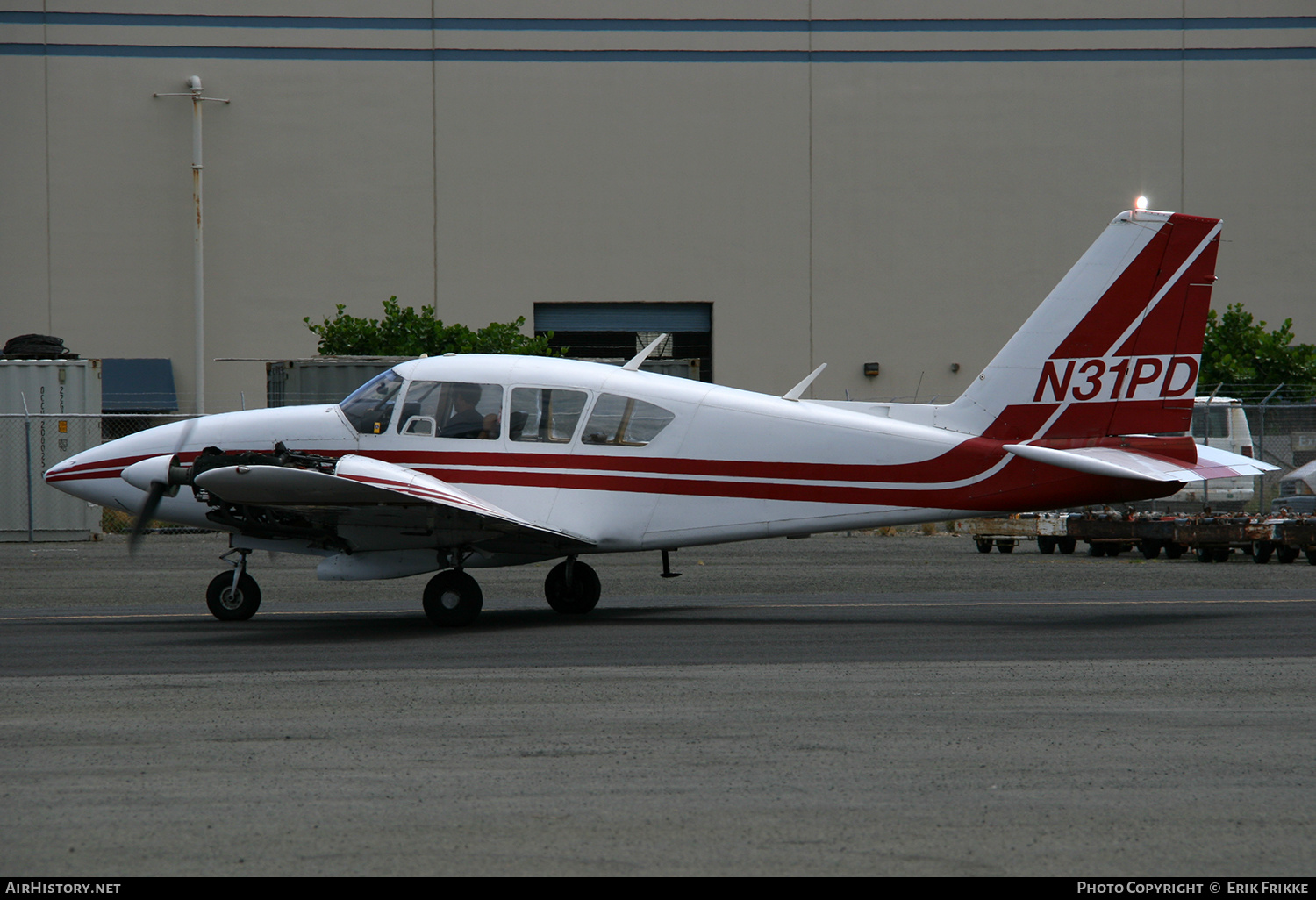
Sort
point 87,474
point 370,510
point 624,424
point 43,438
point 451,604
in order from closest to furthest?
point 370,510, point 451,604, point 624,424, point 87,474, point 43,438

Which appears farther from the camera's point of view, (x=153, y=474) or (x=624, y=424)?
(x=624, y=424)

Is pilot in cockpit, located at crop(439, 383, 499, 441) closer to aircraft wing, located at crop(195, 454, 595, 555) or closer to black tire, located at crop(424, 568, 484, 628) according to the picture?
aircraft wing, located at crop(195, 454, 595, 555)

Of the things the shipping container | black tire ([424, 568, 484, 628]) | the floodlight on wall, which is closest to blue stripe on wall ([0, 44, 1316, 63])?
the floodlight on wall

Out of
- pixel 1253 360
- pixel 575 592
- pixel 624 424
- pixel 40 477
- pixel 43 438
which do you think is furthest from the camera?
pixel 1253 360

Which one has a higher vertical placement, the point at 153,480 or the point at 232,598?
the point at 153,480

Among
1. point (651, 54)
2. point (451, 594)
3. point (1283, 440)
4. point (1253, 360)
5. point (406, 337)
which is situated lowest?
point (451, 594)

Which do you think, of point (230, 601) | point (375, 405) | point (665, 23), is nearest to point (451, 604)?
point (375, 405)

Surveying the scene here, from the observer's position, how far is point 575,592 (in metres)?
13.3

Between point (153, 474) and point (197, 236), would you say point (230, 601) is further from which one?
point (197, 236)

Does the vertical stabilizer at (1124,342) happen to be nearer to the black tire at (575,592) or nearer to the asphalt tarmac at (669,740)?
the asphalt tarmac at (669,740)

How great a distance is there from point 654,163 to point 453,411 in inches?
1134

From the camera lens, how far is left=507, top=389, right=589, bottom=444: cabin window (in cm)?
1276

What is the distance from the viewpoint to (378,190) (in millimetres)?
39562
